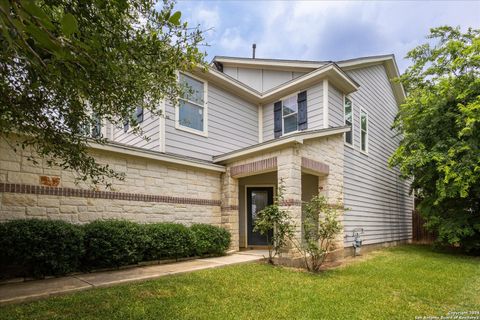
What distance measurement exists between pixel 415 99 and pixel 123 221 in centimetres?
1075

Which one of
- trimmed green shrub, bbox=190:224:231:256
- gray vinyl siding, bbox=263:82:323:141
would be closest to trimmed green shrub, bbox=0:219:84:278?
trimmed green shrub, bbox=190:224:231:256

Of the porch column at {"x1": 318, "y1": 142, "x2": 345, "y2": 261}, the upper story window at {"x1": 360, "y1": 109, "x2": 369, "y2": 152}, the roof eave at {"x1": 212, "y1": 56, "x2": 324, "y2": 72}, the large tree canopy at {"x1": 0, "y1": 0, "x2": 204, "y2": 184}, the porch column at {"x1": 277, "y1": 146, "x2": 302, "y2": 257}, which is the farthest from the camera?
the upper story window at {"x1": 360, "y1": 109, "x2": 369, "y2": 152}

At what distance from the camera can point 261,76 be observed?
1170cm

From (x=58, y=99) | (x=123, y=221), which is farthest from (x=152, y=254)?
(x=58, y=99)

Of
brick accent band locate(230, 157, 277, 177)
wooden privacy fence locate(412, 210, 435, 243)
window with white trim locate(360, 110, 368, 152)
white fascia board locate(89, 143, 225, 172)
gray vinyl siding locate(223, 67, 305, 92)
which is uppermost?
gray vinyl siding locate(223, 67, 305, 92)

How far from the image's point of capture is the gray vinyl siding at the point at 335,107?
9516 millimetres

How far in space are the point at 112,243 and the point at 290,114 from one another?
22.9ft

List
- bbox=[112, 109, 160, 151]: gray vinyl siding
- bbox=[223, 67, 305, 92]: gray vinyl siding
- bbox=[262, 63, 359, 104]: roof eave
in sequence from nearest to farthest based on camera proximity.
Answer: bbox=[112, 109, 160, 151]: gray vinyl siding, bbox=[262, 63, 359, 104]: roof eave, bbox=[223, 67, 305, 92]: gray vinyl siding

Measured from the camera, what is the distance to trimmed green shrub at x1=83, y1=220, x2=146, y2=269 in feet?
19.4

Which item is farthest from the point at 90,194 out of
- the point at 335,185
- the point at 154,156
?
the point at 335,185

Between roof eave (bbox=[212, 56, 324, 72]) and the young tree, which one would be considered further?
roof eave (bbox=[212, 56, 324, 72])

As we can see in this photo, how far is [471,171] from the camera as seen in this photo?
30.1ft

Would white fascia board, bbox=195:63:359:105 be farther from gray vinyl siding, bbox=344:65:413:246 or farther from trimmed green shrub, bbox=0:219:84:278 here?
trimmed green shrub, bbox=0:219:84:278

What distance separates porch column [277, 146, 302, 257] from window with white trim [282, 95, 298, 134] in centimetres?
276
